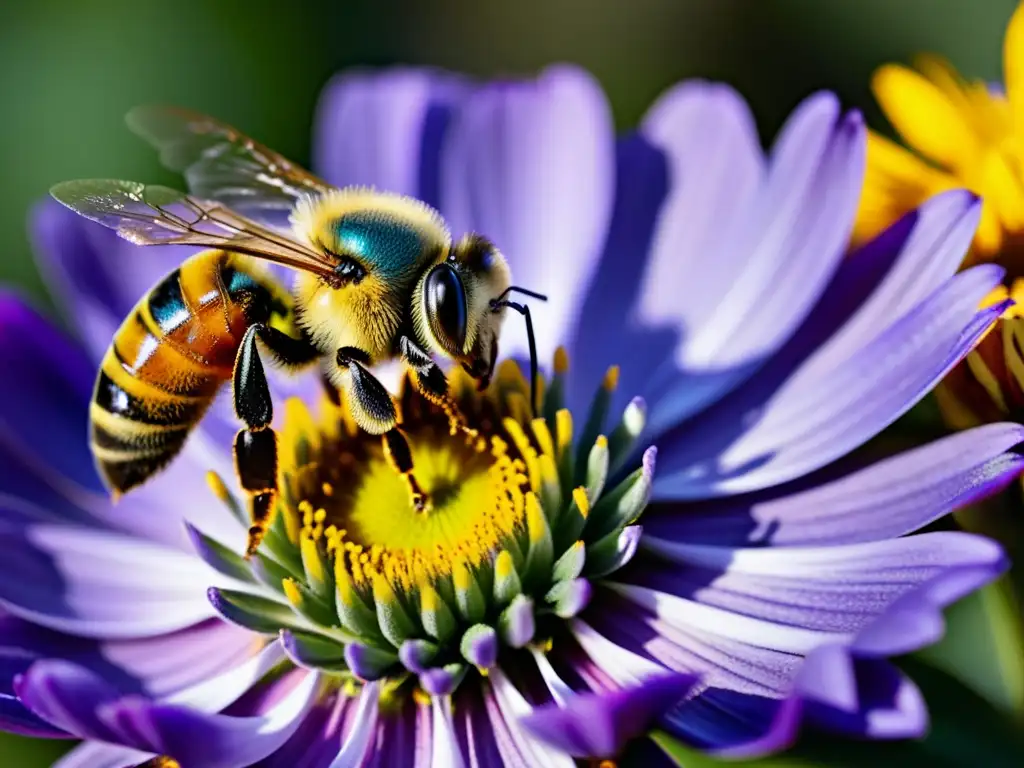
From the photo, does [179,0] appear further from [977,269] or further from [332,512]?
[977,269]

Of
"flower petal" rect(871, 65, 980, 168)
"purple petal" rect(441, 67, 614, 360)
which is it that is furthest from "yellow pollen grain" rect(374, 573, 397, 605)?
"flower petal" rect(871, 65, 980, 168)

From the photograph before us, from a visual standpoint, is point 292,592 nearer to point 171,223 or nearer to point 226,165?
point 171,223

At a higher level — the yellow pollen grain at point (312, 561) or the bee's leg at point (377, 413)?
the bee's leg at point (377, 413)

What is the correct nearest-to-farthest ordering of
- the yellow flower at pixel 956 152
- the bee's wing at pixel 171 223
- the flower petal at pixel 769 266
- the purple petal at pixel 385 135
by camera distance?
the bee's wing at pixel 171 223, the yellow flower at pixel 956 152, the flower petal at pixel 769 266, the purple petal at pixel 385 135

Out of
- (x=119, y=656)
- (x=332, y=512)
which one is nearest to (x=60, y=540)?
(x=119, y=656)

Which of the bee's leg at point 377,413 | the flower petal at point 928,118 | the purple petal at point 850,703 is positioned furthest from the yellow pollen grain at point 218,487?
the flower petal at point 928,118

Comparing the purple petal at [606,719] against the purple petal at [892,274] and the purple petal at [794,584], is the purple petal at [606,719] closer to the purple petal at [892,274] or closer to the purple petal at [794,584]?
the purple petal at [794,584]
